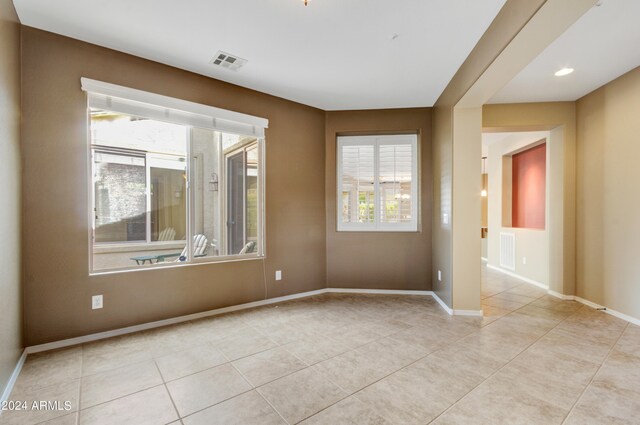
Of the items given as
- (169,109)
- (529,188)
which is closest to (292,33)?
(169,109)

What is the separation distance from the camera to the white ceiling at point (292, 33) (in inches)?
85.2

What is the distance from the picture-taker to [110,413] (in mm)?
1678

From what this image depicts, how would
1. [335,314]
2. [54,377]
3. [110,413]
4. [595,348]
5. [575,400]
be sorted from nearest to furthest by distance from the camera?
[110,413]
[575,400]
[54,377]
[595,348]
[335,314]

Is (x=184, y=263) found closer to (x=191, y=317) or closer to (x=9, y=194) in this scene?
(x=191, y=317)

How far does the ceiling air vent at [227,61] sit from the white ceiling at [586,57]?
292cm

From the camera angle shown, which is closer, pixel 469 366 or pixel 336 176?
pixel 469 366

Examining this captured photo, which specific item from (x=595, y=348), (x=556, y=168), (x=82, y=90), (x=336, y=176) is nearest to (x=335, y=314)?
(x=336, y=176)

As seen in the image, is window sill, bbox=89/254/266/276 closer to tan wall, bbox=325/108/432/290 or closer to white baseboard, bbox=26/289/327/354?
white baseboard, bbox=26/289/327/354

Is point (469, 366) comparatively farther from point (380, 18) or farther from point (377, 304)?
point (380, 18)

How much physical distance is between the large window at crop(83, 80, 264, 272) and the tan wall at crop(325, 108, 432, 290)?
1139 millimetres

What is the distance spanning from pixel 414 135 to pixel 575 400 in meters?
3.36

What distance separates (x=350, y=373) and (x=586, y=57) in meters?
3.68

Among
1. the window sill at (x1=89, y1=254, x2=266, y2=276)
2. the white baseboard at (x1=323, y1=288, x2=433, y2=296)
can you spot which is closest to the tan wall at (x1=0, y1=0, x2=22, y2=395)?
the window sill at (x1=89, y1=254, x2=266, y2=276)

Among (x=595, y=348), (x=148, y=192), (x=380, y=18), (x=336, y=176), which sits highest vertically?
(x=380, y=18)
